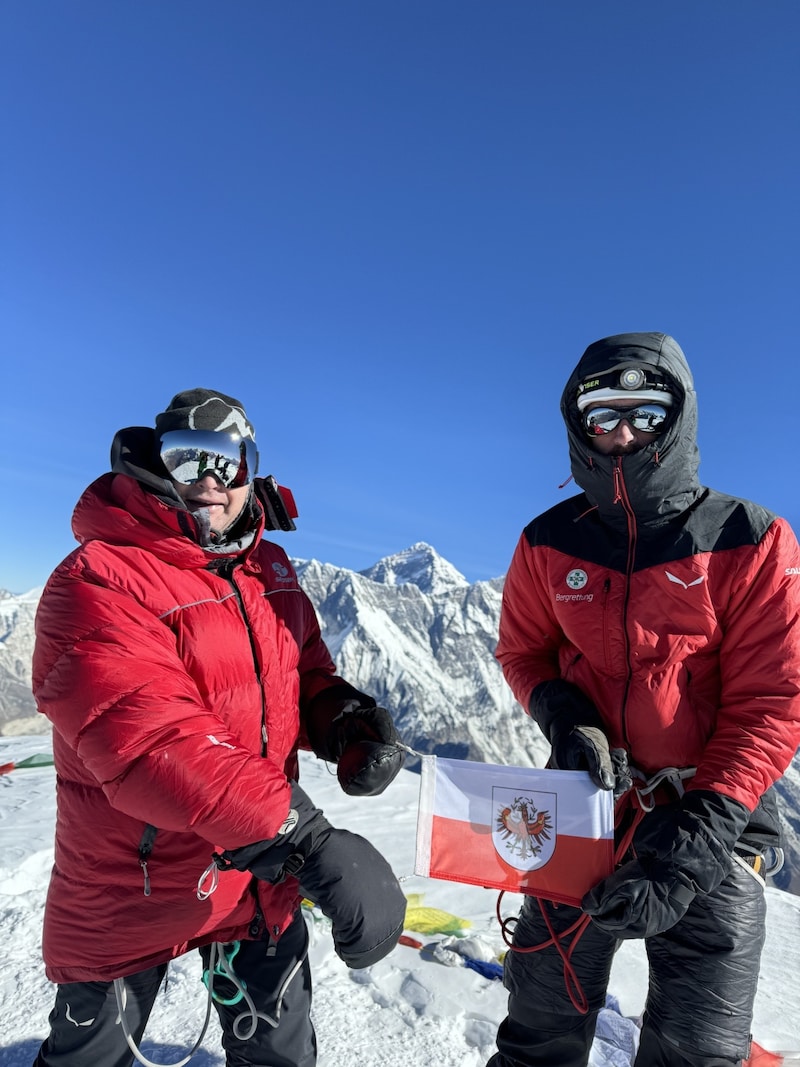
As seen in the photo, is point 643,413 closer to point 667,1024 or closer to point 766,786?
point 766,786

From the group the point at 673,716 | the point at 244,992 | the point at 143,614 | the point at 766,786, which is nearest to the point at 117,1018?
the point at 244,992

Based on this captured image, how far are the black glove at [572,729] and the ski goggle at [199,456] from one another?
187 cm

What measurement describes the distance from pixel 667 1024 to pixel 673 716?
133 cm

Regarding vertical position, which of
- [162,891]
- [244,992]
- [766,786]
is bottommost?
[244,992]

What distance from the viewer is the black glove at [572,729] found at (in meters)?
2.80

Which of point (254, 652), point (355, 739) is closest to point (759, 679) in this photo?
point (355, 739)

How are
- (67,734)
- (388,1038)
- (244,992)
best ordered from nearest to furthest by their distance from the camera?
1. (67,734)
2. (244,992)
3. (388,1038)

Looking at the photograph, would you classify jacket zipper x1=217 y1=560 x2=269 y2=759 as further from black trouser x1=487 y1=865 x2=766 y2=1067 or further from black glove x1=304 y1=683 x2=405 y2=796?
black trouser x1=487 y1=865 x2=766 y2=1067

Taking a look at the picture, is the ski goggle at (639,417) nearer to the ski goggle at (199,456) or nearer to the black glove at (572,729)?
the black glove at (572,729)

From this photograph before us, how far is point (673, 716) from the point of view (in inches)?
114

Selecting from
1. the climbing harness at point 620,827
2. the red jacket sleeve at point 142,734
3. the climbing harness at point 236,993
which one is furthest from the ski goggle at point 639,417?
the climbing harness at point 236,993

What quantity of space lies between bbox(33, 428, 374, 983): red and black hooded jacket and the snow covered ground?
925 millimetres

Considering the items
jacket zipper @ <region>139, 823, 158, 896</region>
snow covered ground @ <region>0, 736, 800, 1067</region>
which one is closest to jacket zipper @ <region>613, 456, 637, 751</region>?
snow covered ground @ <region>0, 736, 800, 1067</region>

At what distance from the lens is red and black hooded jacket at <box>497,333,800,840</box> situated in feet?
8.93
